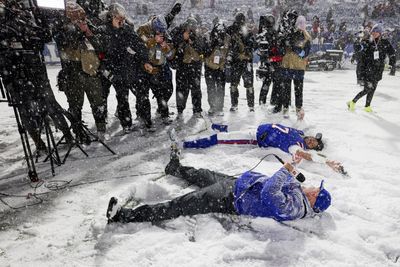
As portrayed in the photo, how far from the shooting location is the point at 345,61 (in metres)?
18.4

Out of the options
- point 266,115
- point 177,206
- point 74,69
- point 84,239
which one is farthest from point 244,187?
point 266,115

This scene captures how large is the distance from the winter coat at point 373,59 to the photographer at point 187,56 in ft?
13.5

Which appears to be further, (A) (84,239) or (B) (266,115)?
(B) (266,115)

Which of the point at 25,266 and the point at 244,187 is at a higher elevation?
the point at 244,187

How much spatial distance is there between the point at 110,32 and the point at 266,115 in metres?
3.80

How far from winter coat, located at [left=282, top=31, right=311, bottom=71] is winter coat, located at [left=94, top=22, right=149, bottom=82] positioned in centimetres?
293

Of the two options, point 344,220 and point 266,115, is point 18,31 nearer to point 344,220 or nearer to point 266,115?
point 344,220

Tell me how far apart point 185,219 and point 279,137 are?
215cm

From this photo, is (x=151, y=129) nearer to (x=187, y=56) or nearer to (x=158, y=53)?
(x=158, y=53)

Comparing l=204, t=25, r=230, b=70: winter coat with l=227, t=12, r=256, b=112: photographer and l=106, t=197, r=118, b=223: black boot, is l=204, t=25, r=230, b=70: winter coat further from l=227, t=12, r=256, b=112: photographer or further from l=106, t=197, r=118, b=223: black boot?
l=106, t=197, r=118, b=223: black boot

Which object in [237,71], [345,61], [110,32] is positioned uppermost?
[110,32]

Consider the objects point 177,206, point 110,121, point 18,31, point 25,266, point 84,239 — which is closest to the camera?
point 25,266

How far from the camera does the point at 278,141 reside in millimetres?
4848

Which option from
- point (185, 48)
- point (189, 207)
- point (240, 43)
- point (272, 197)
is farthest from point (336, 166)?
point (185, 48)
